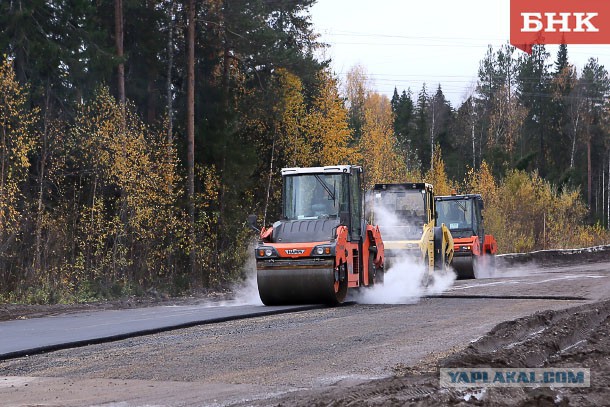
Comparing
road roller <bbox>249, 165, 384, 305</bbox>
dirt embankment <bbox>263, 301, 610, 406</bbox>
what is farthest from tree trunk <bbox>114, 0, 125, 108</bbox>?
dirt embankment <bbox>263, 301, 610, 406</bbox>

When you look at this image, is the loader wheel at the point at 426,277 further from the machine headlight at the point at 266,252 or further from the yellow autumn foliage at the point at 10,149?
the yellow autumn foliage at the point at 10,149

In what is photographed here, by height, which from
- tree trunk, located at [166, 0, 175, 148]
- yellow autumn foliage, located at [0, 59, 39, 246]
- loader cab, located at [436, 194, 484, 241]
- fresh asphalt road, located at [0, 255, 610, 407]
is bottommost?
fresh asphalt road, located at [0, 255, 610, 407]

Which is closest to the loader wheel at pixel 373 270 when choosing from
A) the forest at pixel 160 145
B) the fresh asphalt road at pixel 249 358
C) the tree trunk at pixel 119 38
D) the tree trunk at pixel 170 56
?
the fresh asphalt road at pixel 249 358

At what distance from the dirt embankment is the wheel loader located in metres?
9.05

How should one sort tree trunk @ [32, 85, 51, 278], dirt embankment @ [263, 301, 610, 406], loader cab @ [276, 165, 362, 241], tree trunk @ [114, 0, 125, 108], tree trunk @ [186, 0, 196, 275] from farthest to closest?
tree trunk @ [186, 0, 196, 275] → tree trunk @ [114, 0, 125, 108] → tree trunk @ [32, 85, 51, 278] → loader cab @ [276, 165, 362, 241] → dirt embankment @ [263, 301, 610, 406]

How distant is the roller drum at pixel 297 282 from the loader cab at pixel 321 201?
87cm

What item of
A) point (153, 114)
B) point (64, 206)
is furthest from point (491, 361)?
point (153, 114)

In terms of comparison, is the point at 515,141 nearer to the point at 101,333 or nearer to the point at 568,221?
the point at 568,221

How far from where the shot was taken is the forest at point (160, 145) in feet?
77.0

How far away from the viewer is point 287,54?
3350cm

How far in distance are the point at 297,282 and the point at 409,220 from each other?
802 centimetres

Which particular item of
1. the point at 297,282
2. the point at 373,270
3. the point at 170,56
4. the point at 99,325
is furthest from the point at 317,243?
the point at 170,56

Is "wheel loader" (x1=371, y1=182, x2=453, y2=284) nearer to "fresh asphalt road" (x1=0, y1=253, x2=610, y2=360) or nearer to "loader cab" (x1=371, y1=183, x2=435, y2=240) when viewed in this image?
"loader cab" (x1=371, y1=183, x2=435, y2=240)

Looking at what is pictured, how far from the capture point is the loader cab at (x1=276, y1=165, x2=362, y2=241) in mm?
17438
